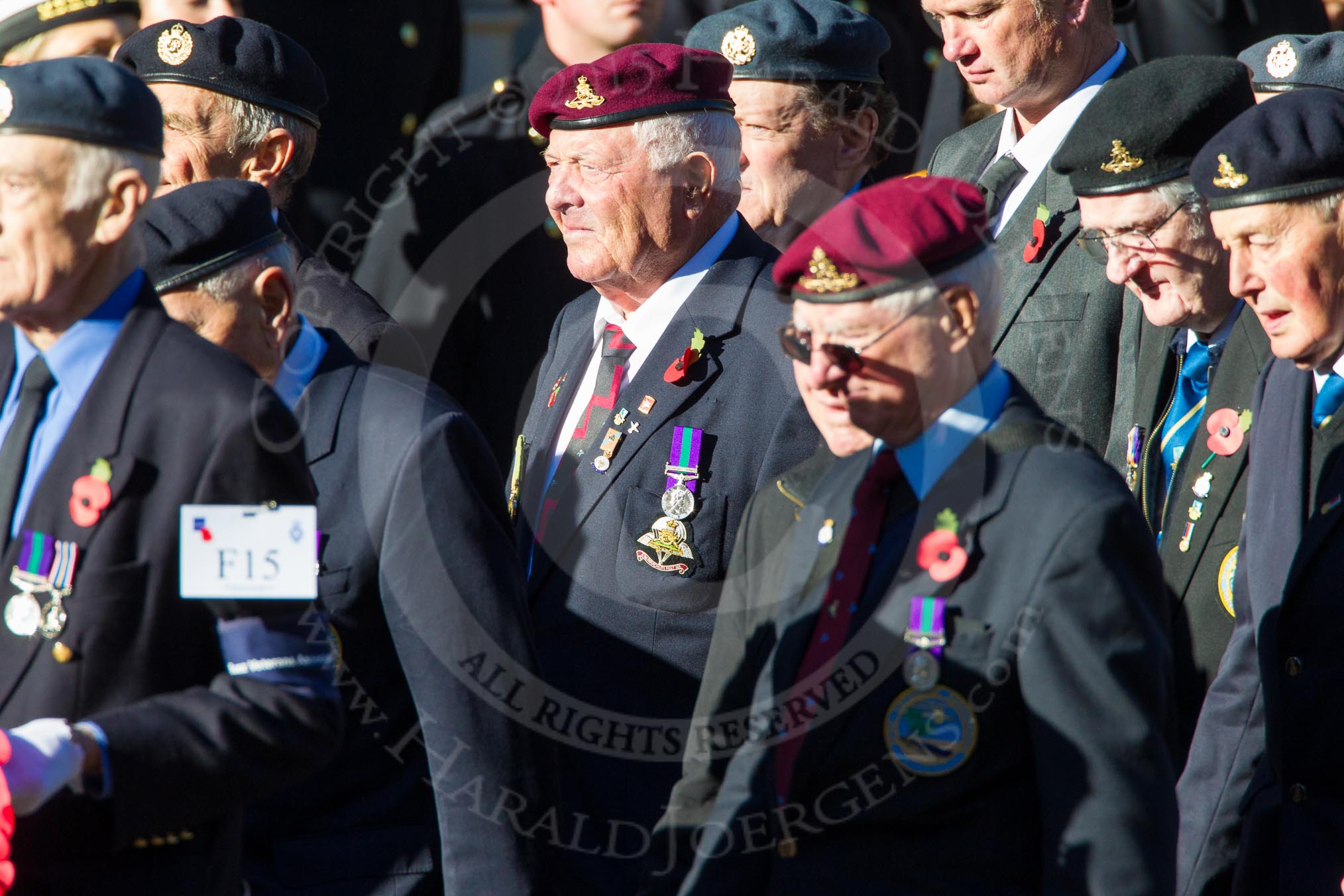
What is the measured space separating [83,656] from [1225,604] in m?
2.25

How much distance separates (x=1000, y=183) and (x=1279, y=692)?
190 centimetres

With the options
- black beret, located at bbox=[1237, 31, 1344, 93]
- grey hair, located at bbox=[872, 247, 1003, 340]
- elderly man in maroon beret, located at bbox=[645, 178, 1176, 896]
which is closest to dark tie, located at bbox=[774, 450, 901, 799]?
elderly man in maroon beret, located at bbox=[645, 178, 1176, 896]

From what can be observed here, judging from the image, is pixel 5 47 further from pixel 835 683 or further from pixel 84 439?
pixel 835 683

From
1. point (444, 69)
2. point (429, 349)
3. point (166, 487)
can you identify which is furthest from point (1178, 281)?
point (444, 69)

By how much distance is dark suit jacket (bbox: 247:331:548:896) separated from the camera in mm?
3207

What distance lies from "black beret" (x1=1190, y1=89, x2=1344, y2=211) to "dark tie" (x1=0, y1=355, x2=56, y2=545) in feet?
6.91

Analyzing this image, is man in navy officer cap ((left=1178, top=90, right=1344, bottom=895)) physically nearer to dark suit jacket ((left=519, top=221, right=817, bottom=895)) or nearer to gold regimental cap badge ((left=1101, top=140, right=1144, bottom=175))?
gold regimental cap badge ((left=1101, top=140, right=1144, bottom=175))

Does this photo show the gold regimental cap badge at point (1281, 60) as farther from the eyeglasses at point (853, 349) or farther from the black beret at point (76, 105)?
the black beret at point (76, 105)

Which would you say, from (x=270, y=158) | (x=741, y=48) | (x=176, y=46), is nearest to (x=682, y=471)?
(x=741, y=48)

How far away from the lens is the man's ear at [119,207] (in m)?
2.48

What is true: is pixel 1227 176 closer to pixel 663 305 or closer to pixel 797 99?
pixel 663 305

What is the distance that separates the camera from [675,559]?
3803mm

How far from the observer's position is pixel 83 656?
2.40m

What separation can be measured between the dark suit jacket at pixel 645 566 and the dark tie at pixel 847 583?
3.11 ft
